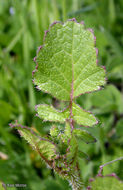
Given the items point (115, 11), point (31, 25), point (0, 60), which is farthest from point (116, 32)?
point (0, 60)

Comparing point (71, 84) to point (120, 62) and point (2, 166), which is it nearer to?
point (2, 166)

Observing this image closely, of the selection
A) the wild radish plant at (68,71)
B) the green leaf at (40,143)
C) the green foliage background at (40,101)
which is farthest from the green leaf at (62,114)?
the green foliage background at (40,101)

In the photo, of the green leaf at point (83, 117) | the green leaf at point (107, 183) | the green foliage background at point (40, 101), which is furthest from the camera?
the green foliage background at point (40, 101)

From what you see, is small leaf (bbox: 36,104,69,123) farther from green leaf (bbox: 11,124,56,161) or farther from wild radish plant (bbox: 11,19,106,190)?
green leaf (bbox: 11,124,56,161)

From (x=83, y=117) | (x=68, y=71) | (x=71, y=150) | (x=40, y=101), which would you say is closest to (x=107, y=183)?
(x=71, y=150)

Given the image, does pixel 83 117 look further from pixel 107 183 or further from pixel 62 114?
pixel 107 183

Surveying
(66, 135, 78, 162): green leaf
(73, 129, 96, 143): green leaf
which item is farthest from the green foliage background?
(66, 135, 78, 162): green leaf

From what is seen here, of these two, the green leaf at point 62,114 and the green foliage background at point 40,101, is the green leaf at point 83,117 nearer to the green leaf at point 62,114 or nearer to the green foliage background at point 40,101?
the green leaf at point 62,114
